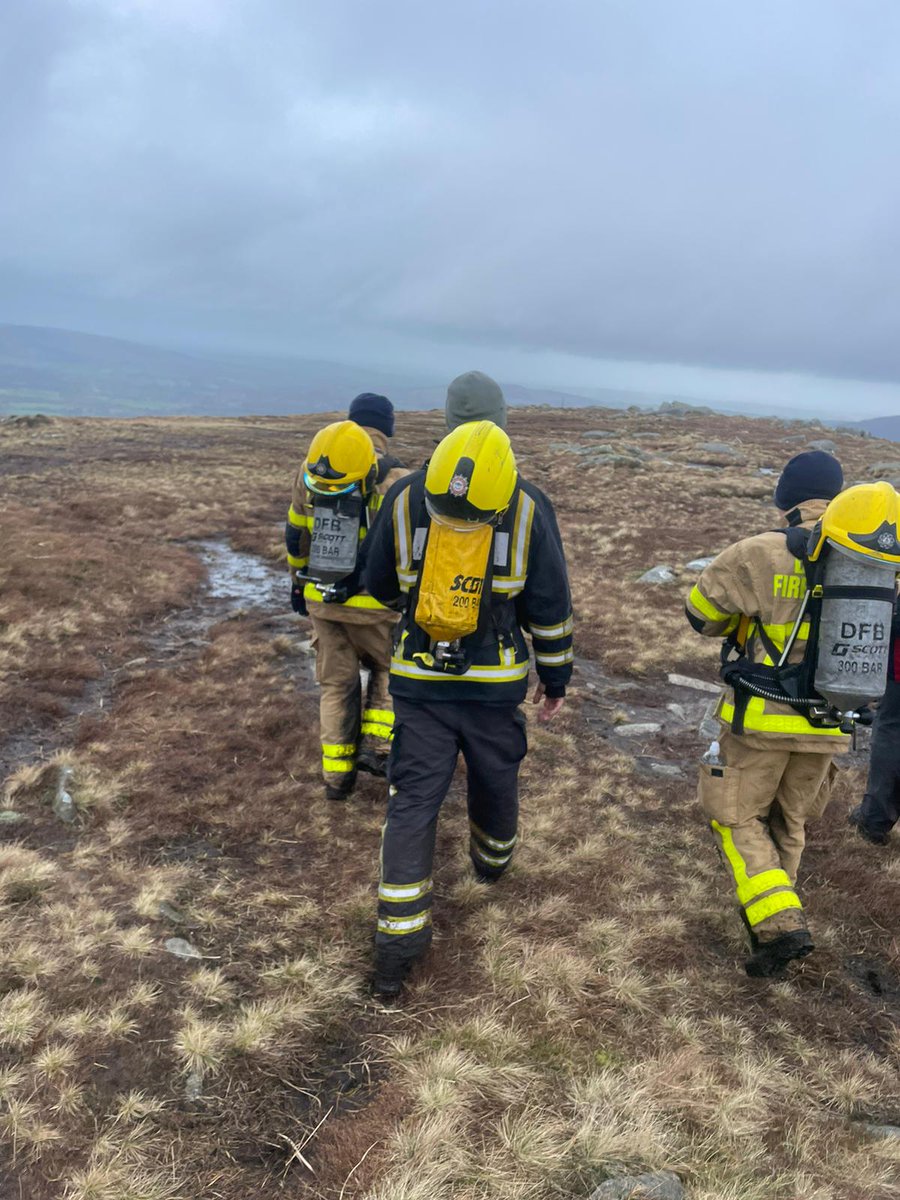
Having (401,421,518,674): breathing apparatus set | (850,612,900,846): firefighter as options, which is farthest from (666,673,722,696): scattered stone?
(401,421,518,674): breathing apparatus set

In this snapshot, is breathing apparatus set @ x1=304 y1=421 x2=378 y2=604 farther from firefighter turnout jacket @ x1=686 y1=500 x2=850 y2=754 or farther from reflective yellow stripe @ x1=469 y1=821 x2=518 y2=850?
firefighter turnout jacket @ x1=686 y1=500 x2=850 y2=754

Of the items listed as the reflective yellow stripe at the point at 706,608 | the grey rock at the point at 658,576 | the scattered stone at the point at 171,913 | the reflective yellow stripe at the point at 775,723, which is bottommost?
the scattered stone at the point at 171,913

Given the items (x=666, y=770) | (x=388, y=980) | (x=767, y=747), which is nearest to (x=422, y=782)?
(x=388, y=980)

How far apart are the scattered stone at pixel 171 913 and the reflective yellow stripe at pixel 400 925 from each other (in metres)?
1.57

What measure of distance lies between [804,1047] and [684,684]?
7.57 metres

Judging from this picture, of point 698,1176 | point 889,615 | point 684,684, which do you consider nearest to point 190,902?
point 698,1176

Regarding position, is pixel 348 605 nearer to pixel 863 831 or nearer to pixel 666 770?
pixel 666 770

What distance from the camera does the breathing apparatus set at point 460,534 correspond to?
395cm

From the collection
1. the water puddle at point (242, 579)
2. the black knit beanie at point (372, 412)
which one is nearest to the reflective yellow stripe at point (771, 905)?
the black knit beanie at point (372, 412)

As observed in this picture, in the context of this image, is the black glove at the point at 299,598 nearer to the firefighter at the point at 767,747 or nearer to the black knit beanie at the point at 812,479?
the firefighter at the point at 767,747

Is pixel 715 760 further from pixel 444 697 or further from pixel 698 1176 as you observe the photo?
pixel 698 1176

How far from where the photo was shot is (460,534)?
4.10 meters

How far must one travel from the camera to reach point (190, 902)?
202 inches

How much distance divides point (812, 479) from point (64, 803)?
701 centimetres
